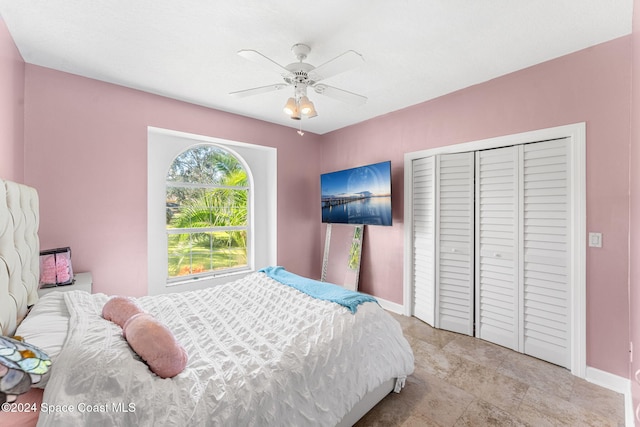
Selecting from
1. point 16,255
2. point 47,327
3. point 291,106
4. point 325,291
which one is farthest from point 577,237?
point 16,255

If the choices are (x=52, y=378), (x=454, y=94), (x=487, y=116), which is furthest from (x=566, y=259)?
(x=52, y=378)

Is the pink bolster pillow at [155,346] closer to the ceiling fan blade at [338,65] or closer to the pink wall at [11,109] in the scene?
the pink wall at [11,109]

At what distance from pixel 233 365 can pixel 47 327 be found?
85 cm

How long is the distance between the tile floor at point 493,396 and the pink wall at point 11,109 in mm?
2943

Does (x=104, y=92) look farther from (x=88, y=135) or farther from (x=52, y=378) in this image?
(x=52, y=378)

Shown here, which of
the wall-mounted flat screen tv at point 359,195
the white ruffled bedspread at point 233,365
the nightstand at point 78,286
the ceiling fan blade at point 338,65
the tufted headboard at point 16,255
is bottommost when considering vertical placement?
the white ruffled bedspread at point 233,365

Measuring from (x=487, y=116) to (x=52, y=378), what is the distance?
11.2 ft

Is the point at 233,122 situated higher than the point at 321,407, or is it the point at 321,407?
the point at 233,122

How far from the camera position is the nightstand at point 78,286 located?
2.02 meters

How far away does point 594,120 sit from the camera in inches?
81.1

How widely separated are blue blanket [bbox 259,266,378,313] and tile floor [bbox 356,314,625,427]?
2.34ft

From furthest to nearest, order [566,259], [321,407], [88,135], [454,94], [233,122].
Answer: [233,122] → [454,94] → [88,135] → [566,259] → [321,407]

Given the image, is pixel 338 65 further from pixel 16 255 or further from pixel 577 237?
pixel 577 237

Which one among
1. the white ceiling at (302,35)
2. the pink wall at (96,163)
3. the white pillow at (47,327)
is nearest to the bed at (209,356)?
the white pillow at (47,327)
